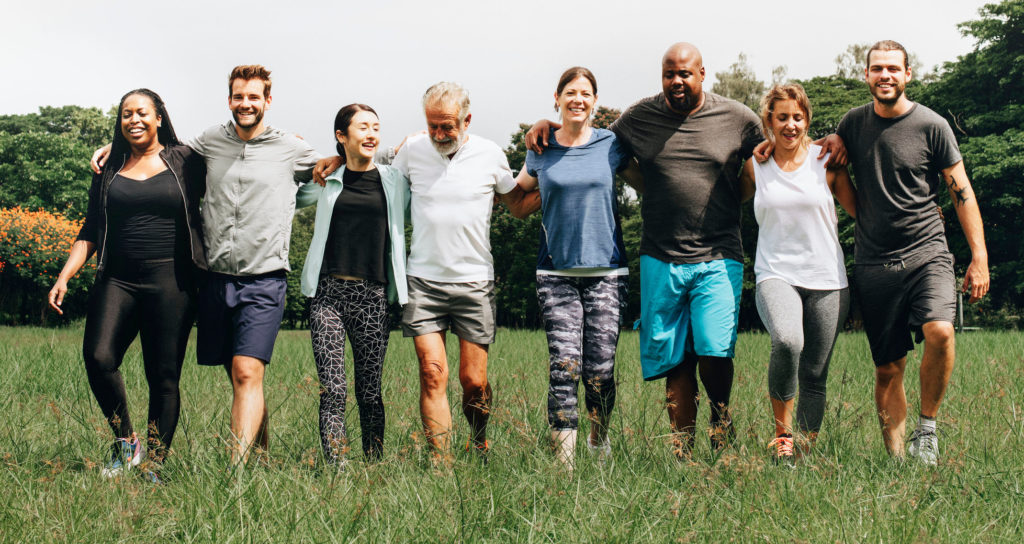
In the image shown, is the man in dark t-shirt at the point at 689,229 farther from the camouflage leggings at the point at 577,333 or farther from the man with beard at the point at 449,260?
the man with beard at the point at 449,260

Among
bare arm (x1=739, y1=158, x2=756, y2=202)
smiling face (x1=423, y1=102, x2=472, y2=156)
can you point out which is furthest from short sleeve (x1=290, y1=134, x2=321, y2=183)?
bare arm (x1=739, y1=158, x2=756, y2=202)

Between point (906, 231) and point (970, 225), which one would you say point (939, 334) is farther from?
point (970, 225)

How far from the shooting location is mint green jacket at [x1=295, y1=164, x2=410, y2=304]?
4082 mm

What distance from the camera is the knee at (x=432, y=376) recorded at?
4.10 m

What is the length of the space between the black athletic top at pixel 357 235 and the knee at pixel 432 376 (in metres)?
0.52

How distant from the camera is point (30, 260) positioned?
25.3 m

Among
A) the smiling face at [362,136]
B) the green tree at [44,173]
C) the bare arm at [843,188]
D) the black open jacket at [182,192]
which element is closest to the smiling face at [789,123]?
the bare arm at [843,188]

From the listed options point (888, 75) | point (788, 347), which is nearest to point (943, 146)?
point (888, 75)

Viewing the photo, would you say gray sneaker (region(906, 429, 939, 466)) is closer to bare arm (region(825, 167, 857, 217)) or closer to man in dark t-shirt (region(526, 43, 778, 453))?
man in dark t-shirt (region(526, 43, 778, 453))

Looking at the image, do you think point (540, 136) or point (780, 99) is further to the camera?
point (540, 136)

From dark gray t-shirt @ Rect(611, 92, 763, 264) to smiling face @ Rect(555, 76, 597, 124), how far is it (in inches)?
13.7

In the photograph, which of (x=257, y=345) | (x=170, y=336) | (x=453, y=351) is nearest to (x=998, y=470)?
(x=257, y=345)

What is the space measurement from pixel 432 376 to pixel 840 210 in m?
26.6

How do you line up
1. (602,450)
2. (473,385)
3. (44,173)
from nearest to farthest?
(602,450)
(473,385)
(44,173)
